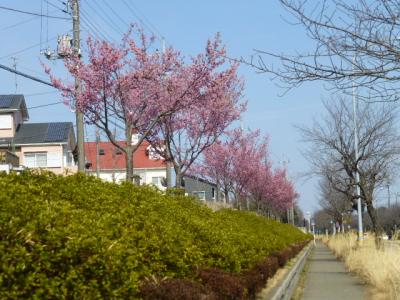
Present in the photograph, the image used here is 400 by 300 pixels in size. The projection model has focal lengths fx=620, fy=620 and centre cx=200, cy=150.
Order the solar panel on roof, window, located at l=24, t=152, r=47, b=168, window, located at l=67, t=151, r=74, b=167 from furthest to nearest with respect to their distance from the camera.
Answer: window, located at l=67, t=151, r=74, b=167, the solar panel on roof, window, located at l=24, t=152, r=47, b=168

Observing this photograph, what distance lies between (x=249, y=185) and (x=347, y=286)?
16903 millimetres

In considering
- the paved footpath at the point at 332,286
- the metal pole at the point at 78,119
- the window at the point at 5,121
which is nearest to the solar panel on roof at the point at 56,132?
the window at the point at 5,121

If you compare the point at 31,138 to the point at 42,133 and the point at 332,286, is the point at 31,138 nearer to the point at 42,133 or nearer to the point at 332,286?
the point at 42,133

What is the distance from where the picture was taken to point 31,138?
50031mm

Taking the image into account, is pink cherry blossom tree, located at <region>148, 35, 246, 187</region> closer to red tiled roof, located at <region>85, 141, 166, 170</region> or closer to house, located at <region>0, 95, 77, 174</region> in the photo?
house, located at <region>0, 95, 77, 174</region>

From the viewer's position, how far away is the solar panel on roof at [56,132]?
50244mm

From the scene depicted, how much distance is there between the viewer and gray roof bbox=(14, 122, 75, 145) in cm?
4975

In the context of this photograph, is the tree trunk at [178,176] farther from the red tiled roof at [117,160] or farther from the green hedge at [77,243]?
the red tiled roof at [117,160]

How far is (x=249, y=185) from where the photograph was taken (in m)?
33.8

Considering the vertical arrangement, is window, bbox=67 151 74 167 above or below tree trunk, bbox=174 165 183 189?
above

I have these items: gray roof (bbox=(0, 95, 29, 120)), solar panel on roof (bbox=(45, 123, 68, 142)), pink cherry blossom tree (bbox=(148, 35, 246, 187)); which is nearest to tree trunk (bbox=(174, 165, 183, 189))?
pink cherry blossom tree (bbox=(148, 35, 246, 187))

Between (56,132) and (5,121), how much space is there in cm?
463

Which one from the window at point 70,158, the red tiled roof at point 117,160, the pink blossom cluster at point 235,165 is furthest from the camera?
the red tiled roof at point 117,160

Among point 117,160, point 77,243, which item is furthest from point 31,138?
point 77,243
